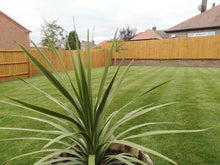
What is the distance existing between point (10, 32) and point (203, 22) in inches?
873

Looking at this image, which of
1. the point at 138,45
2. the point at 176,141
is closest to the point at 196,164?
the point at 176,141

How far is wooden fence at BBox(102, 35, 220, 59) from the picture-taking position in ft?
46.8

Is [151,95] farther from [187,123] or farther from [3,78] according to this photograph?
[3,78]

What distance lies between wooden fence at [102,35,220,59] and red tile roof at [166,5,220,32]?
6.81 metres

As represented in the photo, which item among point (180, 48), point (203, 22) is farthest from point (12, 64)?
point (203, 22)

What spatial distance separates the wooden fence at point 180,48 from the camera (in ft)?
46.8

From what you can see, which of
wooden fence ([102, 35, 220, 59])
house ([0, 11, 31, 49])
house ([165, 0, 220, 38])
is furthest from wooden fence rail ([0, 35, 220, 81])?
house ([165, 0, 220, 38])

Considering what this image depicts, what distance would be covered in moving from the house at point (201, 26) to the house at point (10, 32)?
1834 centimetres

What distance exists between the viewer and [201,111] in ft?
10.2

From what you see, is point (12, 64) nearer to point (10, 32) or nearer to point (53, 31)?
point (53, 31)

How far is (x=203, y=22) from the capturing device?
20359 mm

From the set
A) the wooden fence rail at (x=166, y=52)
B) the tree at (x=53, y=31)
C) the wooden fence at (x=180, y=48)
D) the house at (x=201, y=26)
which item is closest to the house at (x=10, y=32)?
the tree at (x=53, y=31)

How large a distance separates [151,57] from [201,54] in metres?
4.62

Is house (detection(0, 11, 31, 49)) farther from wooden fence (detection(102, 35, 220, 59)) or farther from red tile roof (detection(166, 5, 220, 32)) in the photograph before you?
red tile roof (detection(166, 5, 220, 32))
